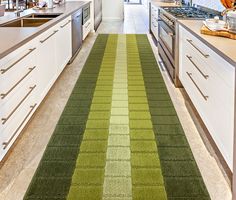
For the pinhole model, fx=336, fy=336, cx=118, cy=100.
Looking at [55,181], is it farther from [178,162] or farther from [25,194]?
[178,162]

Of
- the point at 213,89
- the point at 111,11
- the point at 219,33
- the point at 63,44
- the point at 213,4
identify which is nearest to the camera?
the point at 213,89

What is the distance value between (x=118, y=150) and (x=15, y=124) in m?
0.78

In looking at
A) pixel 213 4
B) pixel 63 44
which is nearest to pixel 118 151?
pixel 63 44

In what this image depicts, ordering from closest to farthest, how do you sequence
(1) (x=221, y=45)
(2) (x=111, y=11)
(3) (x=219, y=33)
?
(1) (x=221, y=45)
(3) (x=219, y=33)
(2) (x=111, y=11)

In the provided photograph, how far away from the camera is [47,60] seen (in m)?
3.41

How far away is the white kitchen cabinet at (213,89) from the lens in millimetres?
1993

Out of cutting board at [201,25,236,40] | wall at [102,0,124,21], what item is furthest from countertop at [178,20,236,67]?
wall at [102,0,124,21]

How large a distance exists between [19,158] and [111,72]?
2.71 m

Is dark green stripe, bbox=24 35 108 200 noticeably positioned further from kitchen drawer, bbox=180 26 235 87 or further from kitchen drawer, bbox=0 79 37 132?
kitchen drawer, bbox=180 26 235 87

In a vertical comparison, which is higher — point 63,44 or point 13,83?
point 63,44

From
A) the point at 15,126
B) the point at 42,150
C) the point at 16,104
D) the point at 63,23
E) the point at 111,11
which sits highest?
the point at 111,11

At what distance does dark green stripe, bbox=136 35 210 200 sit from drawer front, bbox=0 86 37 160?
1.05 meters

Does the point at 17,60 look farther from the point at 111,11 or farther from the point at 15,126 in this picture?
the point at 111,11

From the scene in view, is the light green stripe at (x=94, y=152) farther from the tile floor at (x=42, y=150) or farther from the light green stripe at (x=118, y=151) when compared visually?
the tile floor at (x=42, y=150)
